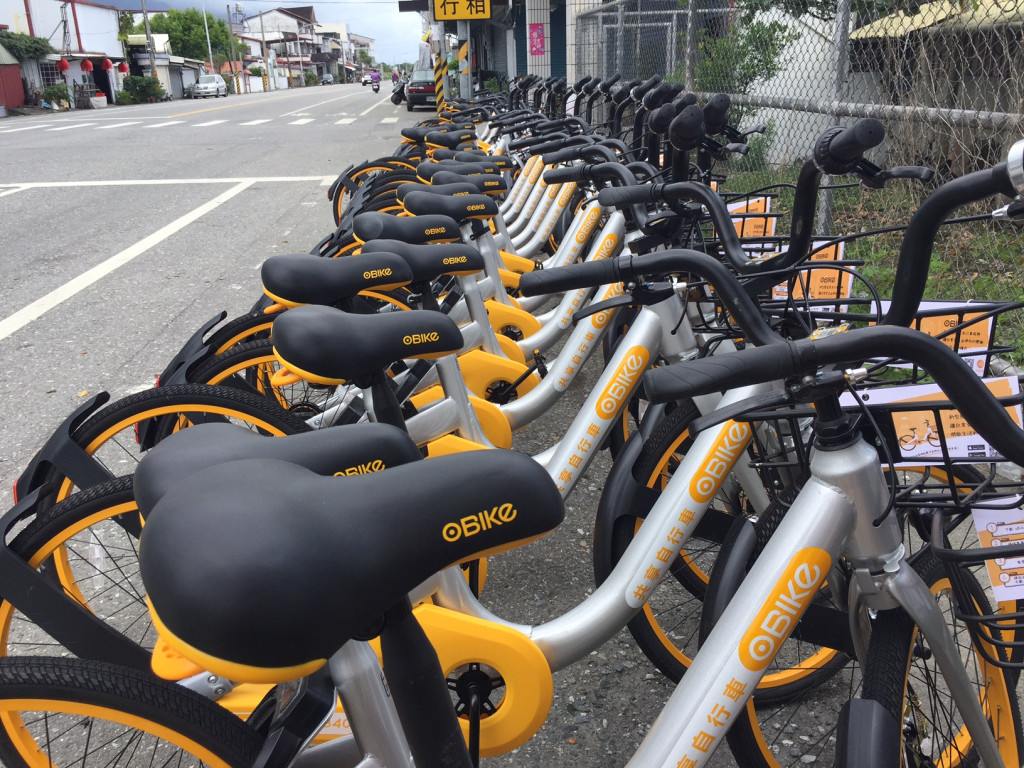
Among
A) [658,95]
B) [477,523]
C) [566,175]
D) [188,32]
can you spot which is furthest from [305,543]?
[188,32]

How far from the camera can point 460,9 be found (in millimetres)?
12555

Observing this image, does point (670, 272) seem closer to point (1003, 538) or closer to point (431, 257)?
point (1003, 538)

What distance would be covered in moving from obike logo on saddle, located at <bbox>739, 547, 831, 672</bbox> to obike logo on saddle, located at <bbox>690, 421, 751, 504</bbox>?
48cm

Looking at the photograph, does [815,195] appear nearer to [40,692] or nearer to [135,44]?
[40,692]

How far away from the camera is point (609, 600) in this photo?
1.95 meters

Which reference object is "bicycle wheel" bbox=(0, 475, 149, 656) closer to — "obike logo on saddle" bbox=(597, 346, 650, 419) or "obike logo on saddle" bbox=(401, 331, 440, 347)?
"obike logo on saddle" bbox=(401, 331, 440, 347)

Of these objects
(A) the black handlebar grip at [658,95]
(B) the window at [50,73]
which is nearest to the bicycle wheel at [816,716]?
(A) the black handlebar grip at [658,95]

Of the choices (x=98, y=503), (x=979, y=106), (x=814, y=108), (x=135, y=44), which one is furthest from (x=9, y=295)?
(x=135, y=44)

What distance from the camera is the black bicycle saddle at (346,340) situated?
178 centimetres

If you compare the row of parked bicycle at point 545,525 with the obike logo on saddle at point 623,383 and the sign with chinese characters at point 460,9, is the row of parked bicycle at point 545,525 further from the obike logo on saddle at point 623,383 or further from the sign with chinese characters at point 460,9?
the sign with chinese characters at point 460,9

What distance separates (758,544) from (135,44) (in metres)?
65.8

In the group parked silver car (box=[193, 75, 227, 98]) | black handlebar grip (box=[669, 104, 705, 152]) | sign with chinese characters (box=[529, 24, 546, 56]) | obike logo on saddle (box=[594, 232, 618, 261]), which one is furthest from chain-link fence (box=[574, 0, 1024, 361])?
parked silver car (box=[193, 75, 227, 98])

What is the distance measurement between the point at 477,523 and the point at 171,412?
1.64 m

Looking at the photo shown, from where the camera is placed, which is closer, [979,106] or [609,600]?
[609,600]
